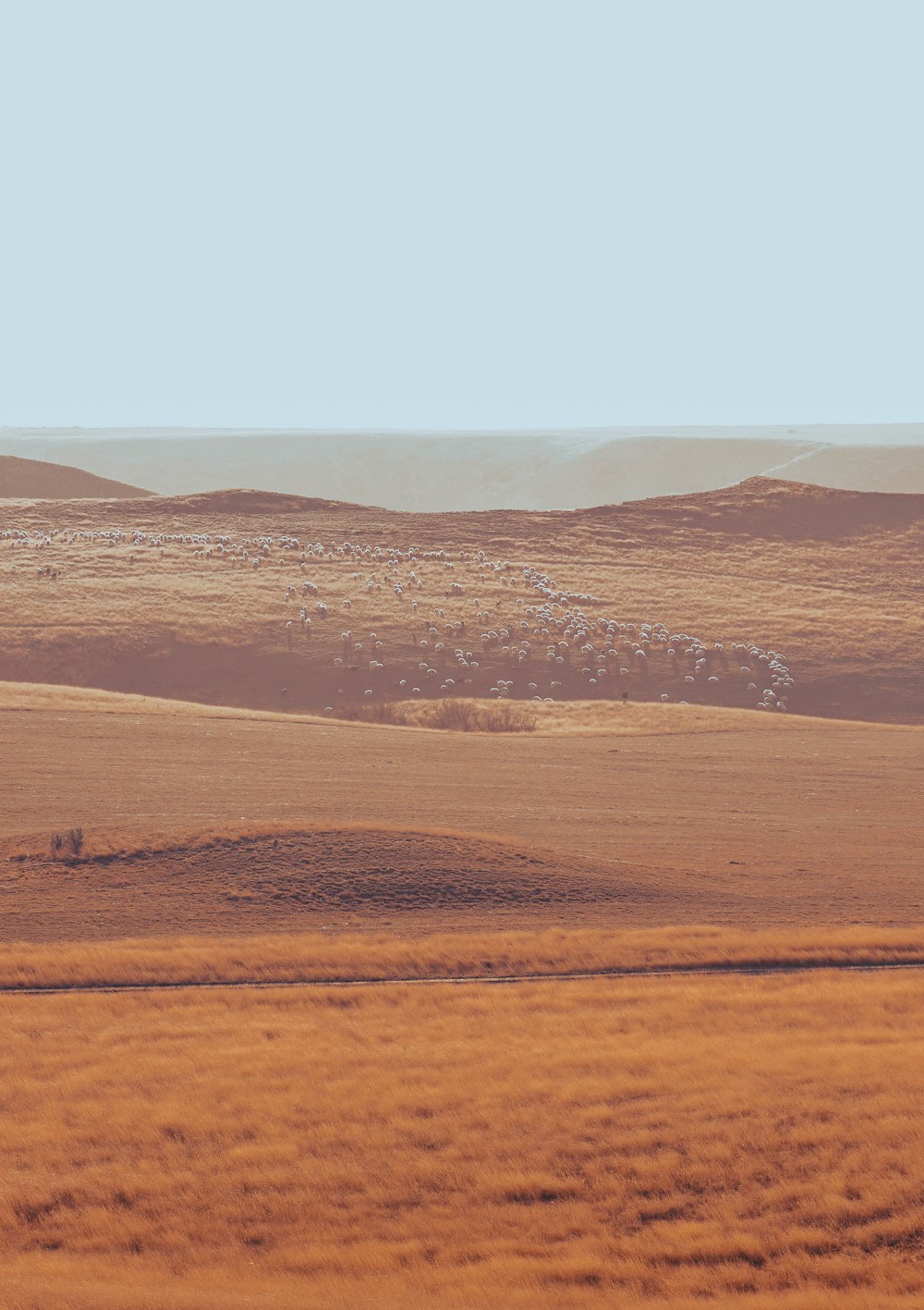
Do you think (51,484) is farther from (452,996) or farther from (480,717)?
(452,996)

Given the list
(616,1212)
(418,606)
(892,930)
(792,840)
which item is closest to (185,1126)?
(616,1212)

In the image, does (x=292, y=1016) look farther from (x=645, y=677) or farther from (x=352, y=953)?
(x=645, y=677)

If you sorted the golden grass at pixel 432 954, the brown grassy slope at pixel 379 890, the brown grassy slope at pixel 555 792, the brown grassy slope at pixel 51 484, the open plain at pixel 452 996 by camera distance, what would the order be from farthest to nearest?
the brown grassy slope at pixel 51 484 < the brown grassy slope at pixel 555 792 < the brown grassy slope at pixel 379 890 < the golden grass at pixel 432 954 < the open plain at pixel 452 996

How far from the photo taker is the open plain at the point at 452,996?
11.6 meters

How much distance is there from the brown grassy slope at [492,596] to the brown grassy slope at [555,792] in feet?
42.2

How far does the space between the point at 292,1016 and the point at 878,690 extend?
42.2 metres

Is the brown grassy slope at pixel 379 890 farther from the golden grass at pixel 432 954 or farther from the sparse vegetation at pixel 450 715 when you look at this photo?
the sparse vegetation at pixel 450 715

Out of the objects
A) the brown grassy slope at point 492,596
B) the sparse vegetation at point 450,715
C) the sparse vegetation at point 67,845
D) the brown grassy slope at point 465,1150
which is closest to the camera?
the brown grassy slope at point 465,1150

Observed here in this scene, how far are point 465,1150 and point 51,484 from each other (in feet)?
341

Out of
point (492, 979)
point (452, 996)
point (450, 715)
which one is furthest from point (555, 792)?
point (450, 715)

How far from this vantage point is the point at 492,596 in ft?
210

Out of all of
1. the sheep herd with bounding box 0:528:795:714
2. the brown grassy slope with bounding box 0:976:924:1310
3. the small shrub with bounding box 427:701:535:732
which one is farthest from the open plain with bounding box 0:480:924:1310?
the sheep herd with bounding box 0:528:795:714

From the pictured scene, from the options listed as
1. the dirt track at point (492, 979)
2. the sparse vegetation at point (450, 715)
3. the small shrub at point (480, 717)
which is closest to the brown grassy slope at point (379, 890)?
the dirt track at point (492, 979)

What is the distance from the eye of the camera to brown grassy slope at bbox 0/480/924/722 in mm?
54281
